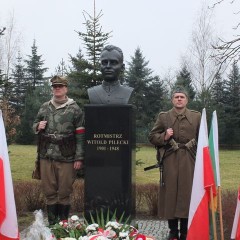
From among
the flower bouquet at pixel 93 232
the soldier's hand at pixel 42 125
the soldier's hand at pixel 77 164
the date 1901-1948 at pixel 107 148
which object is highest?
the soldier's hand at pixel 42 125

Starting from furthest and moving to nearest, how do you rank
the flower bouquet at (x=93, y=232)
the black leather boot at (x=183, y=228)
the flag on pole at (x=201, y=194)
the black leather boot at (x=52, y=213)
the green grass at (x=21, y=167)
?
1. the green grass at (x=21, y=167)
2. the black leather boot at (x=52, y=213)
3. the black leather boot at (x=183, y=228)
4. the flag on pole at (x=201, y=194)
5. the flower bouquet at (x=93, y=232)

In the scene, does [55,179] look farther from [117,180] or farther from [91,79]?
[91,79]

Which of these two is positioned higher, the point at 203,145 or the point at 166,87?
the point at 166,87

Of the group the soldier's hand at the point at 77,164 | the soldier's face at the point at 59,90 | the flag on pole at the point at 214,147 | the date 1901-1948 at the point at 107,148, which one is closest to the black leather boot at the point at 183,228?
the flag on pole at the point at 214,147

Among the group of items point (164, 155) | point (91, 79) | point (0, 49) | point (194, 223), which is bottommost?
point (194, 223)

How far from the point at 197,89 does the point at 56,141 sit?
2566 cm

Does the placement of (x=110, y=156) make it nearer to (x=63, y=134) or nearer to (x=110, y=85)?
(x=63, y=134)

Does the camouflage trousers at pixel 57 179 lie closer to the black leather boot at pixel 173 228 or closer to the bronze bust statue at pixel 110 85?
the bronze bust statue at pixel 110 85

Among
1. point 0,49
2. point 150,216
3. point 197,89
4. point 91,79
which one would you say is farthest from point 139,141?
point 150,216

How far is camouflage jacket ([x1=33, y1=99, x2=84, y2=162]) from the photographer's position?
18.6ft

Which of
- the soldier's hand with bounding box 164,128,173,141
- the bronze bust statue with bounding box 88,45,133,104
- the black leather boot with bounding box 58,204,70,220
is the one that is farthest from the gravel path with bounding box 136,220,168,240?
the bronze bust statue with bounding box 88,45,133,104

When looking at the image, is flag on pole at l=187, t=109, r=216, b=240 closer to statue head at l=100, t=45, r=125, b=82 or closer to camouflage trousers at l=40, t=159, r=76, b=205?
statue head at l=100, t=45, r=125, b=82

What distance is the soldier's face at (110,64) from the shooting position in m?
5.75

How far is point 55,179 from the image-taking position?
579 centimetres
